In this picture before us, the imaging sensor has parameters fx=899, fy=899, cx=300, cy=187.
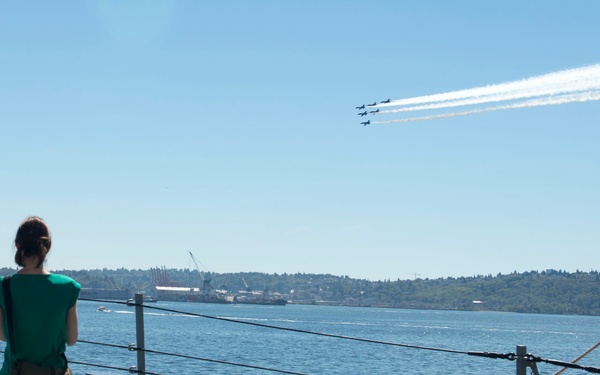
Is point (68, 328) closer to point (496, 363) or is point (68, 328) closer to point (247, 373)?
point (247, 373)

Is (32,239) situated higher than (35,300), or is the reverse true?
(32,239)

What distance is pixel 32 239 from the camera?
20.1 feet

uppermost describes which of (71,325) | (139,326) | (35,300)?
(35,300)

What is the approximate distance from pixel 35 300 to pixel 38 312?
3.3 inches

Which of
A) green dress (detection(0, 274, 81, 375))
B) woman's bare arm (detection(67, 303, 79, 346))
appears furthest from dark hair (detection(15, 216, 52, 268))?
woman's bare arm (detection(67, 303, 79, 346))

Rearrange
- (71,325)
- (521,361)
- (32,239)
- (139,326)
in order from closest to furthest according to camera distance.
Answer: (32,239), (71,325), (521,361), (139,326)

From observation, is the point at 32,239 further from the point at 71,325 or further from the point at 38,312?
the point at 71,325

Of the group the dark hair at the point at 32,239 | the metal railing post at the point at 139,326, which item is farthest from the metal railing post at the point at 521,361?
the dark hair at the point at 32,239

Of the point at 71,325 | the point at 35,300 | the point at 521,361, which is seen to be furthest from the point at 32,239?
the point at 521,361

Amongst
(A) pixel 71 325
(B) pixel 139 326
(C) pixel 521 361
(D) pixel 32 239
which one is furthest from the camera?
(B) pixel 139 326

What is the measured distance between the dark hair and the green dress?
0.16 meters

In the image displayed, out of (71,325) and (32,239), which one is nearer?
(32,239)

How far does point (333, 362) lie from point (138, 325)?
232 feet

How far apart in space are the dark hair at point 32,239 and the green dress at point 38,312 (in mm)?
157
